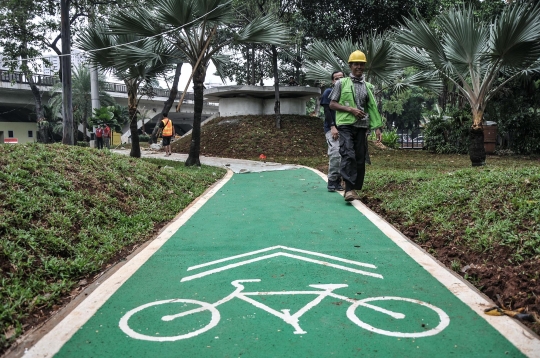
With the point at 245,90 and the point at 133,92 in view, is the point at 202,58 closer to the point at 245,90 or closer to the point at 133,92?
the point at 133,92

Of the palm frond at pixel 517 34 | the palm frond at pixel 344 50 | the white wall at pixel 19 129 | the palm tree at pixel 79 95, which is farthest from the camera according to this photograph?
the white wall at pixel 19 129

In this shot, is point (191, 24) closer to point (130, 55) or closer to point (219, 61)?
point (130, 55)

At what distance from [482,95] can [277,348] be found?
9364 millimetres

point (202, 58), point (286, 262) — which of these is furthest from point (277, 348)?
point (202, 58)

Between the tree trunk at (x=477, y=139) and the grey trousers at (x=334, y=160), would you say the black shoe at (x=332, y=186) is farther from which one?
the tree trunk at (x=477, y=139)

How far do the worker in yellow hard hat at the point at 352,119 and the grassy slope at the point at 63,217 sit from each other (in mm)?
2342

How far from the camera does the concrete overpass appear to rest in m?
35.2

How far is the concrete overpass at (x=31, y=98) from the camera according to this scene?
115ft

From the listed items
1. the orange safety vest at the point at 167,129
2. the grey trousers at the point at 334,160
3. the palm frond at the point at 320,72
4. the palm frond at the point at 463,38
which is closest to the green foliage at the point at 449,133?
the palm frond at the point at 320,72

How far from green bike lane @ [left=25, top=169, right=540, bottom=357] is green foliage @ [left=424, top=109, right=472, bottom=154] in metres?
14.7

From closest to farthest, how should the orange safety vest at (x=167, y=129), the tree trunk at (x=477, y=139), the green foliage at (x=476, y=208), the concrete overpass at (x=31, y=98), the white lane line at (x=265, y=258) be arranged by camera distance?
the white lane line at (x=265, y=258) < the green foliage at (x=476, y=208) < the tree trunk at (x=477, y=139) < the orange safety vest at (x=167, y=129) < the concrete overpass at (x=31, y=98)

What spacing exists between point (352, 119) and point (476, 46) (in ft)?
15.8

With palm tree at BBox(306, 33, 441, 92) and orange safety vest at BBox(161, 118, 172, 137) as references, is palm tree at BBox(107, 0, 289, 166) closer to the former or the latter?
palm tree at BBox(306, 33, 441, 92)

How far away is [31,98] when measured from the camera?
38688 mm
